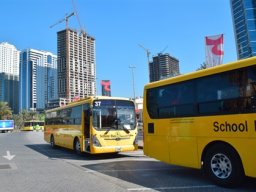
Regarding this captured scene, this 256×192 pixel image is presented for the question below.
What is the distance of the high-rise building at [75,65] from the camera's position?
75.3 metres

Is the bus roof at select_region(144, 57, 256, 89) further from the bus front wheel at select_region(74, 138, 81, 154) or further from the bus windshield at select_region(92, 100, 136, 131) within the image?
the bus front wheel at select_region(74, 138, 81, 154)

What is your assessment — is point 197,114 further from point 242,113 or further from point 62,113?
point 62,113

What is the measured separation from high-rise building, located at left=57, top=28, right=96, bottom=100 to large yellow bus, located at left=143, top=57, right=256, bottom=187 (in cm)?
6056

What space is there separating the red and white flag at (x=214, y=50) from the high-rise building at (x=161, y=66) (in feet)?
102

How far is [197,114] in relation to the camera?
8.84m

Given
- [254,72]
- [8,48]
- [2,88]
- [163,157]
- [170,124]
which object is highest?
[8,48]

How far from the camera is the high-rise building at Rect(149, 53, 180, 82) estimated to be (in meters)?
50.7

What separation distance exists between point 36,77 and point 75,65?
170 ft

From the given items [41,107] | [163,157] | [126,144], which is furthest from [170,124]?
[41,107]

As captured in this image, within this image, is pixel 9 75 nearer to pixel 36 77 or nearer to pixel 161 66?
pixel 36 77

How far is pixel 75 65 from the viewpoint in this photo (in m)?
79.3

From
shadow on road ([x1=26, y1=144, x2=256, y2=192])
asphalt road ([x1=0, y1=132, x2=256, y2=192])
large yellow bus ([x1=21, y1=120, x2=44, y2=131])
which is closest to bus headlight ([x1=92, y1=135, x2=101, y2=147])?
shadow on road ([x1=26, y1=144, x2=256, y2=192])

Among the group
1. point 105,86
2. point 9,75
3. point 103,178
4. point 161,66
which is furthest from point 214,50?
point 9,75

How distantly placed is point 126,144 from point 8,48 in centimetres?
15412
